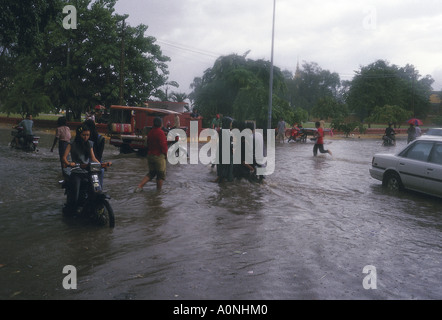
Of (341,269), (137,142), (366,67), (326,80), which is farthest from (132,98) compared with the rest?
(326,80)

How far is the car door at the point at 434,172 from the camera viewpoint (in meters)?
9.97

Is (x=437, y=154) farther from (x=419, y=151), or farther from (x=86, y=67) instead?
(x=86, y=67)

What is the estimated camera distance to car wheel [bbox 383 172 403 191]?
1130cm

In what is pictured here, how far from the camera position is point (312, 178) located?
45.0ft

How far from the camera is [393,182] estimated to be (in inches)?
454

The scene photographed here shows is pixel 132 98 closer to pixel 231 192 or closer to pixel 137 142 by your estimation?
pixel 137 142

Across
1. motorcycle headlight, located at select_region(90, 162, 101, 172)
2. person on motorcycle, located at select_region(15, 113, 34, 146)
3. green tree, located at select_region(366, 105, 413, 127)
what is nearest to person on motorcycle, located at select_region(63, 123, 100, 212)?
motorcycle headlight, located at select_region(90, 162, 101, 172)

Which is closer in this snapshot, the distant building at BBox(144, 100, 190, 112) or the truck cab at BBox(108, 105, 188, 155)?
the truck cab at BBox(108, 105, 188, 155)

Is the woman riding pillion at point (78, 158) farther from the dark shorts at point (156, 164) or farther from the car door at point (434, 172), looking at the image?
the car door at point (434, 172)

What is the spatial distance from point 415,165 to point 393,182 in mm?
981

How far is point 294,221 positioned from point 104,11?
31.6m

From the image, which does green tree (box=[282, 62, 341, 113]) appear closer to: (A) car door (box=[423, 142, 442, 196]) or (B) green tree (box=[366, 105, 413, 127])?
(B) green tree (box=[366, 105, 413, 127])

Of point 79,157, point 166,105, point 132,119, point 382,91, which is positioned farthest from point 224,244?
point 382,91
